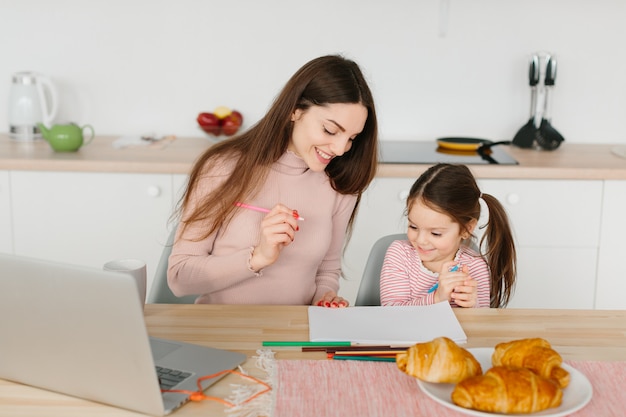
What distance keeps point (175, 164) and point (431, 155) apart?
2.90ft

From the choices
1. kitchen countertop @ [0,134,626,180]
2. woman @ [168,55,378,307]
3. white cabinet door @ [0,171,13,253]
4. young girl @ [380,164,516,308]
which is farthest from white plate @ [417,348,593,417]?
white cabinet door @ [0,171,13,253]

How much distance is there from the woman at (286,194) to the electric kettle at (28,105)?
4.41 ft

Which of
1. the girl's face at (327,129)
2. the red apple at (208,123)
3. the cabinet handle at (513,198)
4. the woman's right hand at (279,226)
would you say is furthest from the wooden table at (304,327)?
the red apple at (208,123)

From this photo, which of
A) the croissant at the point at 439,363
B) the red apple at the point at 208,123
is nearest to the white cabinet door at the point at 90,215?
the red apple at the point at 208,123

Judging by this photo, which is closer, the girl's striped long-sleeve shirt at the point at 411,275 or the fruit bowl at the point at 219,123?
the girl's striped long-sleeve shirt at the point at 411,275

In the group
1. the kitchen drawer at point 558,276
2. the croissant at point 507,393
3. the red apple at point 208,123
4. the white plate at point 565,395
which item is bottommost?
the kitchen drawer at point 558,276

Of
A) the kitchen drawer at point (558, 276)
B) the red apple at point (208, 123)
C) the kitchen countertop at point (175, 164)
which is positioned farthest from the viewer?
the red apple at point (208, 123)

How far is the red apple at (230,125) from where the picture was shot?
2980 millimetres

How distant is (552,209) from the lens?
2.71m

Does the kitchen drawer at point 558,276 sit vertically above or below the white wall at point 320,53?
below

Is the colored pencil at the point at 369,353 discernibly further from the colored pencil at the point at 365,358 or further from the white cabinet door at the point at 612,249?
the white cabinet door at the point at 612,249

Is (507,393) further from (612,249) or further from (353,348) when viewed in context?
(612,249)

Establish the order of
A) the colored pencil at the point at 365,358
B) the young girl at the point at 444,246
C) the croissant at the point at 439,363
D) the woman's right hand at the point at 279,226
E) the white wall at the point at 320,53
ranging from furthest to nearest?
the white wall at the point at 320,53 → the young girl at the point at 444,246 → the woman's right hand at the point at 279,226 → the colored pencil at the point at 365,358 → the croissant at the point at 439,363

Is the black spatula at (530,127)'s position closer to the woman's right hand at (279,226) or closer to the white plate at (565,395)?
→ the woman's right hand at (279,226)
